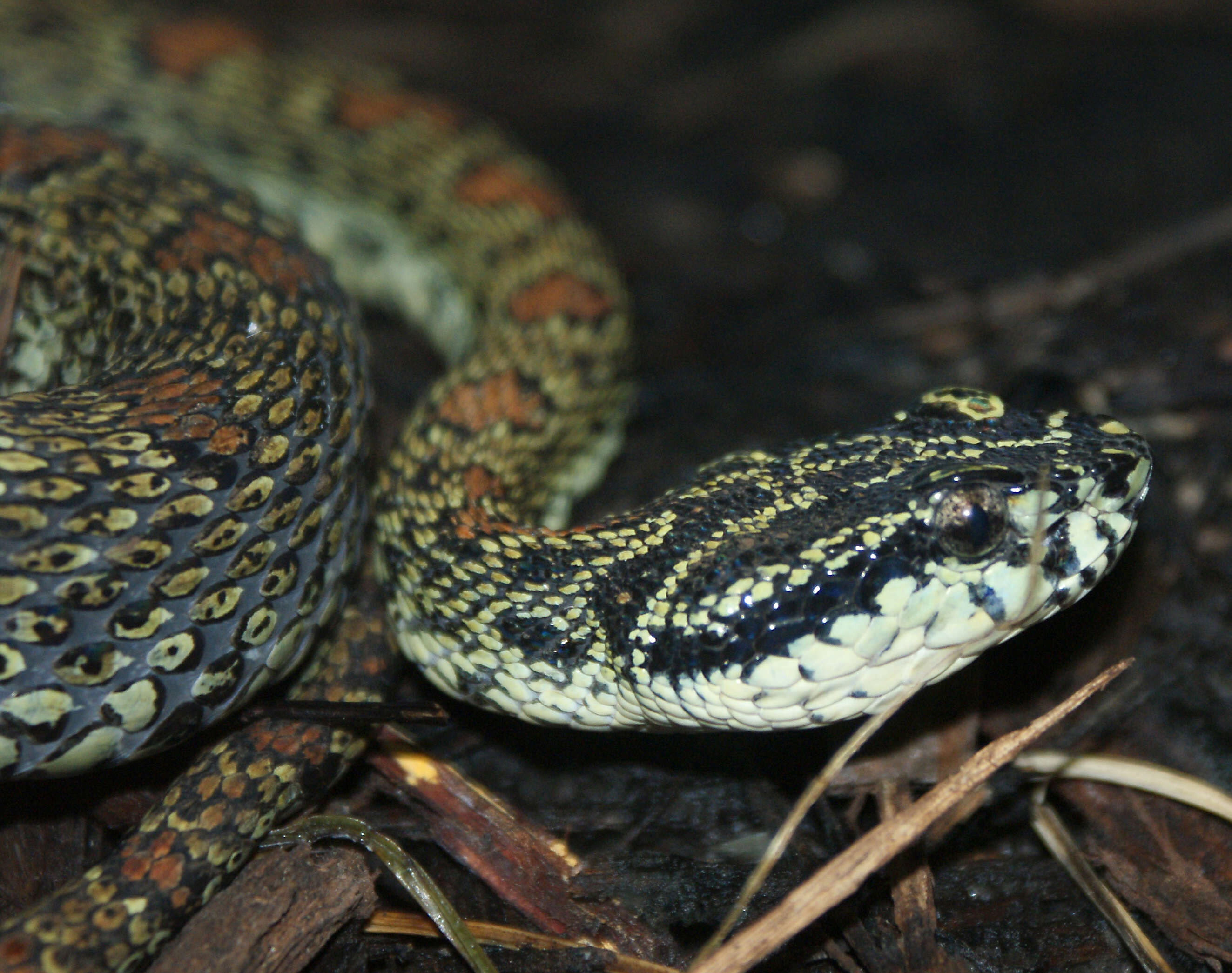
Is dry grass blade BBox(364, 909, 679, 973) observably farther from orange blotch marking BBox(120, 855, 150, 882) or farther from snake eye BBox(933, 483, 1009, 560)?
snake eye BBox(933, 483, 1009, 560)

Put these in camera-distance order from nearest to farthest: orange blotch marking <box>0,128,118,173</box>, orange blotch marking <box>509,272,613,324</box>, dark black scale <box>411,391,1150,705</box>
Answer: dark black scale <box>411,391,1150,705</box>
orange blotch marking <box>0,128,118,173</box>
orange blotch marking <box>509,272,613,324</box>

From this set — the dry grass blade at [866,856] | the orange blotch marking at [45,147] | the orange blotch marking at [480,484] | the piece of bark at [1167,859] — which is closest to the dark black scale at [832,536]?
the dry grass blade at [866,856]

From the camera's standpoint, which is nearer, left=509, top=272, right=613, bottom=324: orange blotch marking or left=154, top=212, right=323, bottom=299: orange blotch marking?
left=154, top=212, right=323, bottom=299: orange blotch marking

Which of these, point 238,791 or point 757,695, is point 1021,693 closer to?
point 757,695

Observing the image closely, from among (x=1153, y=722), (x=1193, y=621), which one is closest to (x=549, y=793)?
(x=1153, y=722)

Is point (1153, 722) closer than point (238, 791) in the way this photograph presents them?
No

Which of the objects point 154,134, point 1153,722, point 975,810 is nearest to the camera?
point 975,810

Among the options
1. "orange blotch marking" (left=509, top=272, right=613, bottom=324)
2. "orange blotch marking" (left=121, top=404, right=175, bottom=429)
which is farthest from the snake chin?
"orange blotch marking" (left=509, top=272, right=613, bottom=324)

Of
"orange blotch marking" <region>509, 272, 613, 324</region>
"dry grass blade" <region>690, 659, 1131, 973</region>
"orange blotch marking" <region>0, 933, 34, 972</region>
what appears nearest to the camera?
"orange blotch marking" <region>0, 933, 34, 972</region>
